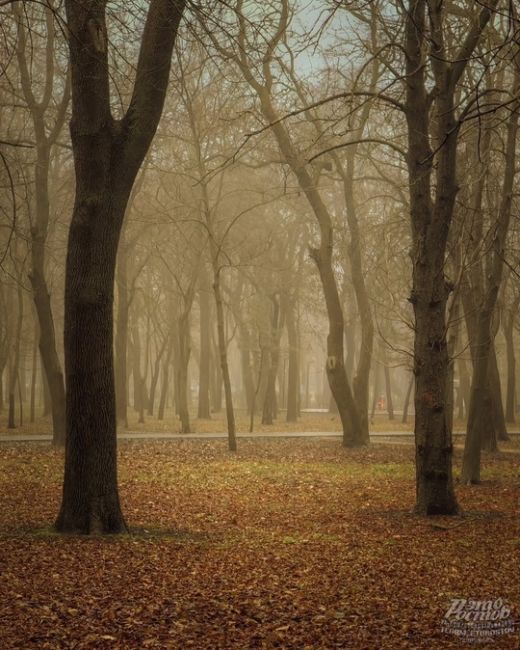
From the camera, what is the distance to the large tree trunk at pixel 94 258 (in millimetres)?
8930

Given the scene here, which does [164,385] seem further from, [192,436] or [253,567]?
[253,567]

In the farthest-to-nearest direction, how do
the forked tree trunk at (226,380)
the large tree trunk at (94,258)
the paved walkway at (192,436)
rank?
the paved walkway at (192,436) → the forked tree trunk at (226,380) → the large tree trunk at (94,258)

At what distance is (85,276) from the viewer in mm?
8992

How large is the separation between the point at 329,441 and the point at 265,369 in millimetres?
17058
